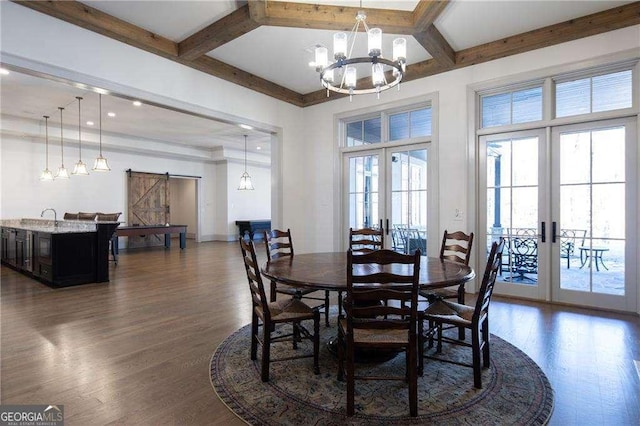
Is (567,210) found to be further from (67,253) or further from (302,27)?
(67,253)

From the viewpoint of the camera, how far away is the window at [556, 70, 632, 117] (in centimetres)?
377

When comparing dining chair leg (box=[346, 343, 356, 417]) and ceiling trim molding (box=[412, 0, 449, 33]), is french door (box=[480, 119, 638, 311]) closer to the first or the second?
ceiling trim molding (box=[412, 0, 449, 33])

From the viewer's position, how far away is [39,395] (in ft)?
7.02

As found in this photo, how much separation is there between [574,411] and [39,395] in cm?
327

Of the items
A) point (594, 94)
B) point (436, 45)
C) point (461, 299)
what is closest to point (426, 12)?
point (436, 45)

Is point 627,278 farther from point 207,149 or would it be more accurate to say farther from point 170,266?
point 207,149

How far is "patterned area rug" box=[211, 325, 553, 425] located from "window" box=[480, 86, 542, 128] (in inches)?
119

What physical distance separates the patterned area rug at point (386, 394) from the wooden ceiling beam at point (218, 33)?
3216 mm

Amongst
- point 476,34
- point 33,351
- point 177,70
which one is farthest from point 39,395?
point 476,34

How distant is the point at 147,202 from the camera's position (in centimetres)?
1027

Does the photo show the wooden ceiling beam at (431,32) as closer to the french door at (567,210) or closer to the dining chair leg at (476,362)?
the french door at (567,210)

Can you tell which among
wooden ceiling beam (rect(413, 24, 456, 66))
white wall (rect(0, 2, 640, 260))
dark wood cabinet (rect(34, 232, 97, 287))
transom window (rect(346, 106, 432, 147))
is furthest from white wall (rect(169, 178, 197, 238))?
wooden ceiling beam (rect(413, 24, 456, 66))

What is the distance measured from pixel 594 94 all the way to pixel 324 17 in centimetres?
323

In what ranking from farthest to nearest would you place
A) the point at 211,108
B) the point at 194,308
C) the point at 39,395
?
1. the point at 211,108
2. the point at 194,308
3. the point at 39,395
